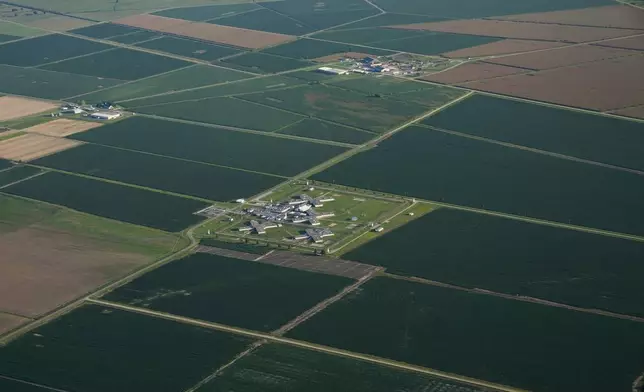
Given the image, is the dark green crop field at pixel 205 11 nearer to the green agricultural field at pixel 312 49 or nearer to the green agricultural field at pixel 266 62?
the green agricultural field at pixel 312 49

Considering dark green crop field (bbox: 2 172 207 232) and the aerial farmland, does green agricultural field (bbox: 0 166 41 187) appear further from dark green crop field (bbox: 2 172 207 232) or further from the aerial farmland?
dark green crop field (bbox: 2 172 207 232)

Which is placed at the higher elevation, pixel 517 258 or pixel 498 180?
pixel 498 180

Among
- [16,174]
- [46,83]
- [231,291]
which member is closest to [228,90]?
[46,83]

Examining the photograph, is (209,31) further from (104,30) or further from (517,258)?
(517,258)

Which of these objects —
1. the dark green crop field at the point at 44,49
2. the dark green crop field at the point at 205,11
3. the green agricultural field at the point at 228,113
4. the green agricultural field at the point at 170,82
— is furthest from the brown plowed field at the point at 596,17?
the dark green crop field at the point at 44,49

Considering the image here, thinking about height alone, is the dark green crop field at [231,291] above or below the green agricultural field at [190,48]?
below

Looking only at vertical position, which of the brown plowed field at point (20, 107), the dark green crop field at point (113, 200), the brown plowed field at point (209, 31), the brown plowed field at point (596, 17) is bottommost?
the dark green crop field at point (113, 200)
